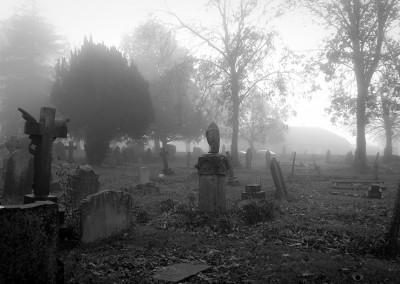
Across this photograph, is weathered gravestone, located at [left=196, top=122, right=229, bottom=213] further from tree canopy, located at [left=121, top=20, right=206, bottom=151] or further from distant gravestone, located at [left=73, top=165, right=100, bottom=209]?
tree canopy, located at [left=121, top=20, right=206, bottom=151]

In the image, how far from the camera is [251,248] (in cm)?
627

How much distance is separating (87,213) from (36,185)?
1506 millimetres

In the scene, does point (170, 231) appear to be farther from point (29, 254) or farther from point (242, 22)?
point (242, 22)

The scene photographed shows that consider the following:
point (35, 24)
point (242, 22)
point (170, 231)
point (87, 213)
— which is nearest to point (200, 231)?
point (170, 231)

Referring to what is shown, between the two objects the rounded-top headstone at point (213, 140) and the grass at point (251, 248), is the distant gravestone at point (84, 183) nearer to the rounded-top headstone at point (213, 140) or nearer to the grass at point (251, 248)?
the grass at point (251, 248)

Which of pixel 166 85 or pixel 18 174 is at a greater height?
pixel 166 85

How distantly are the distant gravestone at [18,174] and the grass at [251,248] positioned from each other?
151 inches

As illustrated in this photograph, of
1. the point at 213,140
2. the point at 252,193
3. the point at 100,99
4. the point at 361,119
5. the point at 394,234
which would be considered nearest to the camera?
the point at 394,234

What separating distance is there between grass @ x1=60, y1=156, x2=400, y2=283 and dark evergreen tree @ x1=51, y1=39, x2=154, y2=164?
16972 mm

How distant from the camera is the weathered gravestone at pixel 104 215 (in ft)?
20.6

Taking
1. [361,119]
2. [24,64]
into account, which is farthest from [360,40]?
[24,64]

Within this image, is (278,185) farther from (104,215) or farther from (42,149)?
(42,149)

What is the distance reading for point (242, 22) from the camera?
30562mm

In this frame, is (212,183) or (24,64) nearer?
(212,183)
